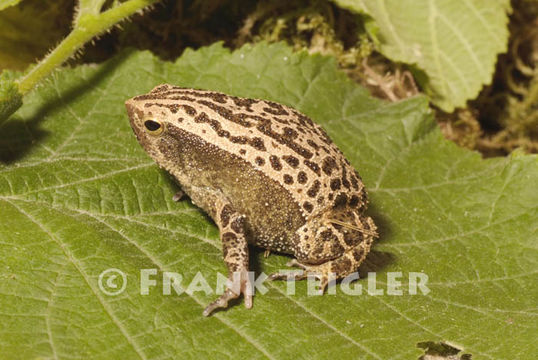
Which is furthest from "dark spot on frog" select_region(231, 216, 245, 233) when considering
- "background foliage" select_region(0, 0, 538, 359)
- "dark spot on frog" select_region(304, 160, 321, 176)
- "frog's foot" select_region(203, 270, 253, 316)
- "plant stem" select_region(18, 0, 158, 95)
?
"plant stem" select_region(18, 0, 158, 95)

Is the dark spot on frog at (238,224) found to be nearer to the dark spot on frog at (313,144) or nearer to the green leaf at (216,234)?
the green leaf at (216,234)

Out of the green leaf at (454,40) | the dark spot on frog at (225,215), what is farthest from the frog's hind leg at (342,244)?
the green leaf at (454,40)

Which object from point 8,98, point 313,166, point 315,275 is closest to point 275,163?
point 313,166

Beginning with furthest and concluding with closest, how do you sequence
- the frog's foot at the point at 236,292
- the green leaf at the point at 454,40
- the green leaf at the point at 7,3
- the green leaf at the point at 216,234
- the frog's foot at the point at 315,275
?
the green leaf at the point at 454,40, the green leaf at the point at 7,3, the frog's foot at the point at 315,275, the frog's foot at the point at 236,292, the green leaf at the point at 216,234

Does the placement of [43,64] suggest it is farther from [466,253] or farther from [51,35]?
[466,253]

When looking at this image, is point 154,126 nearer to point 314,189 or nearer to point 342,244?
point 314,189

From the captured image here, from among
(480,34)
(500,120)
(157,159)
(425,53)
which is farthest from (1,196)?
(500,120)

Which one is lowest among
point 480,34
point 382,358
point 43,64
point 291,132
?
point 382,358
